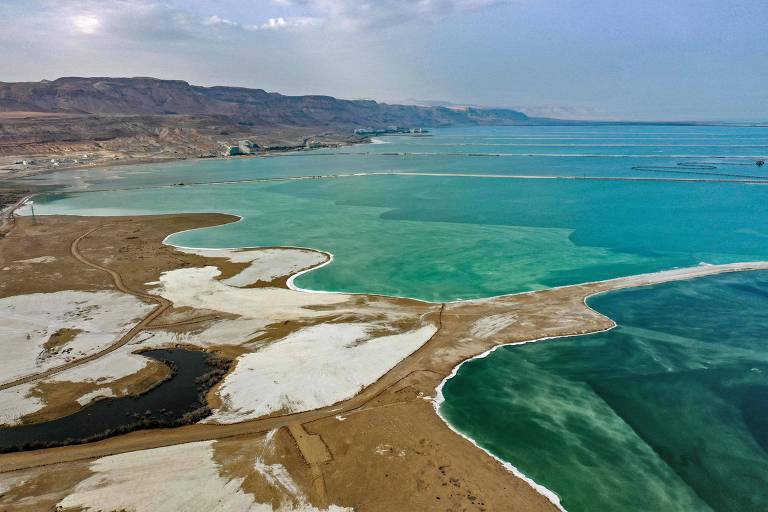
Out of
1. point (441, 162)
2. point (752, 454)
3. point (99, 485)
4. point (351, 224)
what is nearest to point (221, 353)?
point (99, 485)

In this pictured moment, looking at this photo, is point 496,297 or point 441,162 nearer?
point 496,297

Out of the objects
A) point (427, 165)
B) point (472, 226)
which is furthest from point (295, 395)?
point (427, 165)

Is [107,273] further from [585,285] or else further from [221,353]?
[585,285]

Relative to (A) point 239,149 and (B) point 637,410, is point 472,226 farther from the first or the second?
(A) point 239,149

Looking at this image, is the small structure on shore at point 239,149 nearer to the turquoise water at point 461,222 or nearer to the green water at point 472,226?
the turquoise water at point 461,222

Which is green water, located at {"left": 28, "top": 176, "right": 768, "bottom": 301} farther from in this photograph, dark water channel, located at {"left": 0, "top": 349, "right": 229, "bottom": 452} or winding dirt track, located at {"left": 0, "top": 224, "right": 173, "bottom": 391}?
dark water channel, located at {"left": 0, "top": 349, "right": 229, "bottom": 452}

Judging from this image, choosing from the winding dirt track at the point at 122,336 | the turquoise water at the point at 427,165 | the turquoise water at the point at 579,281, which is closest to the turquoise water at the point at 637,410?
the turquoise water at the point at 579,281
